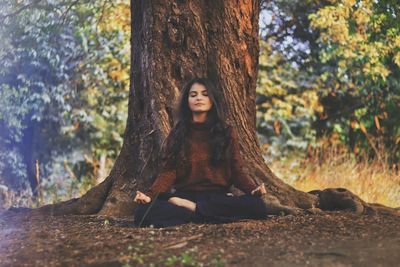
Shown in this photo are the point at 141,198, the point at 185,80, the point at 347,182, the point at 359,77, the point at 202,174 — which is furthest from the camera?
the point at 359,77

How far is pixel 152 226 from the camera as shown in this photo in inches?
208

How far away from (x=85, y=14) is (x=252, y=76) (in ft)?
24.2

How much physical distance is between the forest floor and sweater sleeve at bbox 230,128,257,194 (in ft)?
0.93

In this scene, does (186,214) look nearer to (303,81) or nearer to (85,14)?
(85,14)

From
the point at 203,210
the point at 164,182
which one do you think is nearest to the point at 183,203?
the point at 203,210

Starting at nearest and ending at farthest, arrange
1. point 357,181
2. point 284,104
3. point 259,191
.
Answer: point 259,191 < point 357,181 < point 284,104

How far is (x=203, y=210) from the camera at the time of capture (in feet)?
17.8

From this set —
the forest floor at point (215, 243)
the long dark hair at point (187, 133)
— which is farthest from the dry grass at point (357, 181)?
the long dark hair at point (187, 133)

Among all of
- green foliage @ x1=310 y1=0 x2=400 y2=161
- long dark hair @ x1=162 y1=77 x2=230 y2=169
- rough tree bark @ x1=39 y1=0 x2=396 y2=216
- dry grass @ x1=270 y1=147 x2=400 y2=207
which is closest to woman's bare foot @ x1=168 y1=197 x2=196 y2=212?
long dark hair @ x1=162 y1=77 x2=230 y2=169

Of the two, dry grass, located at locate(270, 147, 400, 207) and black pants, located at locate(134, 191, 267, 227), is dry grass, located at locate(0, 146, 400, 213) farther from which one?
black pants, located at locate(134, 191, 267, 227)

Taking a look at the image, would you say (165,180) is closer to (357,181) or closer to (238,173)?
(238,173)

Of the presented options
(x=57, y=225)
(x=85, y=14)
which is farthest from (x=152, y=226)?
(x=85, y=14)

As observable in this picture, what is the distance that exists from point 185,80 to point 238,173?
1225mm

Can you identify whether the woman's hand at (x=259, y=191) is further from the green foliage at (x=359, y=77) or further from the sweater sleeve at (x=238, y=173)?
the green foliage at (x=359, y=77)
